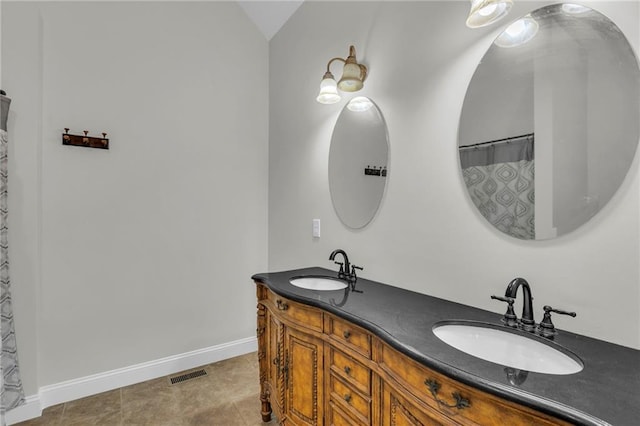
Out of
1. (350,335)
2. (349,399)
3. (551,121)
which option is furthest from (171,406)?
(551,121)

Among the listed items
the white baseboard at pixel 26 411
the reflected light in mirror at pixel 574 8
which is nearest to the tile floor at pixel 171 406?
the white baseboard at pixel 26 411

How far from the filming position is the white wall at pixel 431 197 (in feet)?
3.32

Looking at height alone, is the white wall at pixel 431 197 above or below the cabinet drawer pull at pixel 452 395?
above

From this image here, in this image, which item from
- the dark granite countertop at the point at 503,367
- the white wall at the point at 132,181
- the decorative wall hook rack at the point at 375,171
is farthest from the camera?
the white wall at the point at 132,181

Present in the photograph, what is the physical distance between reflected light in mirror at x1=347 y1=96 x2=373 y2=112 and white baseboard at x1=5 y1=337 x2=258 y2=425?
2.33m

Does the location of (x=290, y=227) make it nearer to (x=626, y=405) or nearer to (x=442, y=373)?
(x=442, y=373)

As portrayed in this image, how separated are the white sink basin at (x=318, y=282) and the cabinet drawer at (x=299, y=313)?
0.24m

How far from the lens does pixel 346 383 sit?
1305 millimetres

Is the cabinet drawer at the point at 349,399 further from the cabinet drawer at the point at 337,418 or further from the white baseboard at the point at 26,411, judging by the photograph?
the white baseboard at the point at 26,411

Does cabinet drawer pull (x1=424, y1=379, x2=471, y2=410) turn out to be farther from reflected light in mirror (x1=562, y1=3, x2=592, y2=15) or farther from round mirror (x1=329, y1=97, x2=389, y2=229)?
reflected light in mirror (x1=562, y1=3, x2=592, y2=15)

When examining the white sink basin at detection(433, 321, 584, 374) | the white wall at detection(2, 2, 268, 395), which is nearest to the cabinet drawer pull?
the white sink basin at detection(433, 321, 584, 374)

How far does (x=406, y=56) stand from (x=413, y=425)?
1.70 metres

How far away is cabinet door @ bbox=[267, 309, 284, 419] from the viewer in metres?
1.70

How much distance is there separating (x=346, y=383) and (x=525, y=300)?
0.76m
